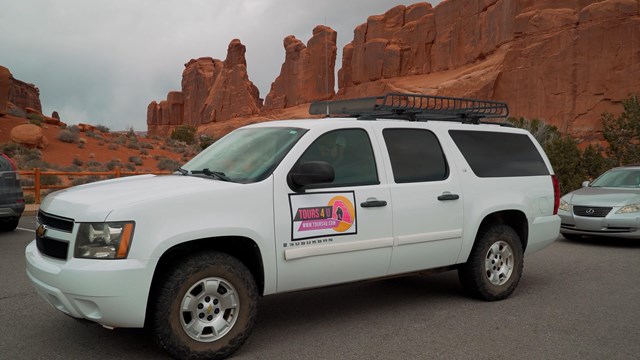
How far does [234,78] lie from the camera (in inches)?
4321

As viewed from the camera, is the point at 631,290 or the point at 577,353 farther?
the point at 631,290

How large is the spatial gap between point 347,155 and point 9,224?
9329 millimetres

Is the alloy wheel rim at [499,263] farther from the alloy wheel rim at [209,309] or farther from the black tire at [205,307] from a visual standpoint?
the alloy wheel rim at [209,309]

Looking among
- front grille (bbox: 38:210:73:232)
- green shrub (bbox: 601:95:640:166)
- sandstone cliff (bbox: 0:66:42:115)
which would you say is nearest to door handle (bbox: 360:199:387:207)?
front grille (bbox: 38:210:73:232)

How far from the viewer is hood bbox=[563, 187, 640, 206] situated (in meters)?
10.2

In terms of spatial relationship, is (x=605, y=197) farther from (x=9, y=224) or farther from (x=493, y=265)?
(x=9, y=224)

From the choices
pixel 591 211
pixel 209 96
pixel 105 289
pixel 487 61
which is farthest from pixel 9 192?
pixel 209 96

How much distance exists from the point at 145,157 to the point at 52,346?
1401 inches

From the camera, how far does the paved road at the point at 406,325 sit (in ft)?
14.6

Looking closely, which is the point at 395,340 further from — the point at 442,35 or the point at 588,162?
the point at 442,35

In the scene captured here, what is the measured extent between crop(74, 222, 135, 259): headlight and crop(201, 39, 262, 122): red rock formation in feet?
340

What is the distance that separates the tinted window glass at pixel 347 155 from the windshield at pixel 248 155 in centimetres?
21

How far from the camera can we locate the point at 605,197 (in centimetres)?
1052

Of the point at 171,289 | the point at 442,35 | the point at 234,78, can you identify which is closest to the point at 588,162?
the point at 171,289
